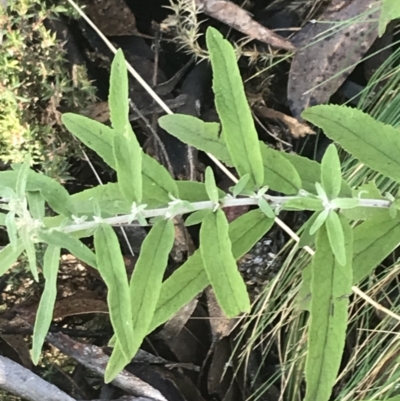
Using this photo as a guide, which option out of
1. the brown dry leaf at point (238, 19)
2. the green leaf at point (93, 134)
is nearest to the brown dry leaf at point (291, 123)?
the brown dry leaf at point (238, 19)

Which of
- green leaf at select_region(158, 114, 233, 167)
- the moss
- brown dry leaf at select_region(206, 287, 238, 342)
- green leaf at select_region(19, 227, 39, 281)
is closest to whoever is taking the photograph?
green leaf at select_region(19, 227, 39, 281)

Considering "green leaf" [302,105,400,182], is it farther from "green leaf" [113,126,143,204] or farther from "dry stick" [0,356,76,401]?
"dry stick" [0,356,76,401]

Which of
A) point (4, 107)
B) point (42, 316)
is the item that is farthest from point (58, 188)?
point (4, 107)

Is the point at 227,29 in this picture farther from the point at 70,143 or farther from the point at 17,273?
the point at 17,273

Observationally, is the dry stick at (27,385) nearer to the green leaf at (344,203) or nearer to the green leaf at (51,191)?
the green leaf at (51,191)

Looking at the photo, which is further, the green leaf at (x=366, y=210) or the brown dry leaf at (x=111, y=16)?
the brown dry leaf at (x=111, y=16)

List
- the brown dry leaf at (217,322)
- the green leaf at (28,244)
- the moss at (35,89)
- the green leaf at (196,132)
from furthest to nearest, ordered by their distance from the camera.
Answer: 1. the brown dry leaf at (217,322)
2. the moss at (35,89)
3. the green leaf at (196,132)
4. the green leaf at (28,244)

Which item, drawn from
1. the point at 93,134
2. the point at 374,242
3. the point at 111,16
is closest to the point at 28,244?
the point at 93,134

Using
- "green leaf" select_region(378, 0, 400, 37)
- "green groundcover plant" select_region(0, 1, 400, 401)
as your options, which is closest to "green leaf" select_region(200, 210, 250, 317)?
"green groundcover plant" select_region(0, 1, 400, 401)
